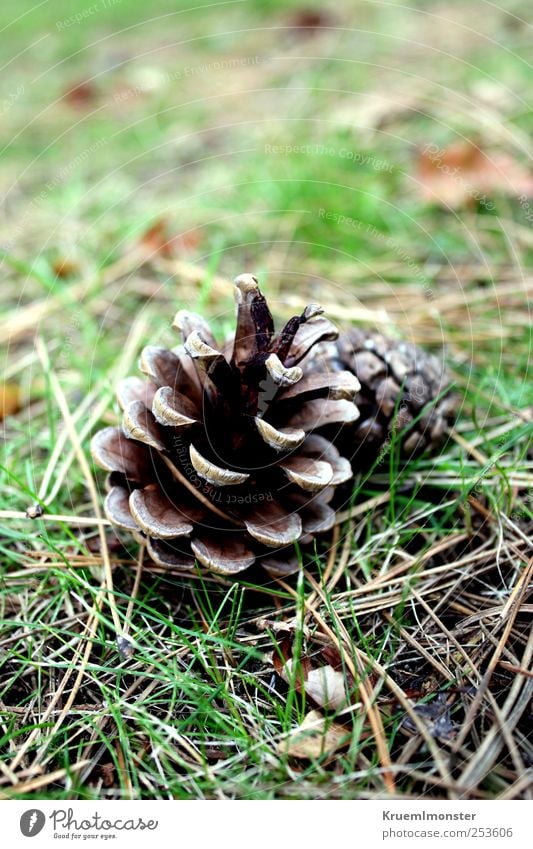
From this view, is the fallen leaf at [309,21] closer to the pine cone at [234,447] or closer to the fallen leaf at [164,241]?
the fallen leaf at [164,241]

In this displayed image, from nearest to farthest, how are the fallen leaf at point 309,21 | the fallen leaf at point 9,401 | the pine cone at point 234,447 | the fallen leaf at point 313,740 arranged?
the fallen leaf at point 313,740 → the pine cone at point 234,447 → the fallen leaf at point 9,401 → the fallen leaf at point 309,21

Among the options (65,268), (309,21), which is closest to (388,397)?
(65,268)

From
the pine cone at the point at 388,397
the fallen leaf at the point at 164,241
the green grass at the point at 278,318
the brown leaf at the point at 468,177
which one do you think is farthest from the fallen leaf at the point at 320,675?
the brown leaf at the point at 468,177

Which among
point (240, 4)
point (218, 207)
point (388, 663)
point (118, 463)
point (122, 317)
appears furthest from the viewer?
point (240, 4)

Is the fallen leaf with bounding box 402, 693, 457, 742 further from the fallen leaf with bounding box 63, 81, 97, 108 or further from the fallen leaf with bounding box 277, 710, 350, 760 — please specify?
the fallen leaf with bounding box 63, 81, 97, 108

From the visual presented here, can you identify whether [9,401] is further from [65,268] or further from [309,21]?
[309,21]

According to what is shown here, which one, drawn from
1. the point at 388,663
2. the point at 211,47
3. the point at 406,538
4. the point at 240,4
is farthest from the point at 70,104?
the point at 388,663
